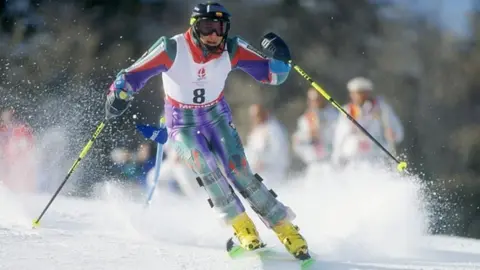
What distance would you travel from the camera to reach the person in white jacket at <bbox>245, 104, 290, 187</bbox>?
6461 mm

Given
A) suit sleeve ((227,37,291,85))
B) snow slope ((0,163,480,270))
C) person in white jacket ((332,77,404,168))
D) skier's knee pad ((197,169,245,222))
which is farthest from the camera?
person in white jacket ((332,77,404,168))

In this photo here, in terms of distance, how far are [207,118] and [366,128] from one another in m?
2.41

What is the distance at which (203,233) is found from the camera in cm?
433

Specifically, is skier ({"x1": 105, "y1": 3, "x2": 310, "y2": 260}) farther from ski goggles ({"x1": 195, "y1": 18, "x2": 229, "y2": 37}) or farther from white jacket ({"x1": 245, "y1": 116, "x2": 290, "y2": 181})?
white jacket ({"x1": 245, "y1": 116, "x2": 290, "y2": 181})

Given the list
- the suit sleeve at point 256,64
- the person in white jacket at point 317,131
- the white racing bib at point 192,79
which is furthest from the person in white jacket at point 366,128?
the white racing bib at point 192,79

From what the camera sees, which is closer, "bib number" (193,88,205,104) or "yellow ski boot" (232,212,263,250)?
"yellow ski boot" (232,212,263,250)

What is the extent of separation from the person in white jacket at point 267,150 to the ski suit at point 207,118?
271 centimetres

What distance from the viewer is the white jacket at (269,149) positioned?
21.2 ft

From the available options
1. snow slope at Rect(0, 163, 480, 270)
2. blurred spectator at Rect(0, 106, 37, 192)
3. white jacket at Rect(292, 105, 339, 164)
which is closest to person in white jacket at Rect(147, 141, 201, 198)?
snow slope at Rect(0, 163, 480, 270)

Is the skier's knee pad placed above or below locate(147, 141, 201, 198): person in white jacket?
below

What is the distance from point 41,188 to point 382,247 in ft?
14.6

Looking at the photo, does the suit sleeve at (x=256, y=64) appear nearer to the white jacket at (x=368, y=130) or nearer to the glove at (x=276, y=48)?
the glove at (x=276, y=48)

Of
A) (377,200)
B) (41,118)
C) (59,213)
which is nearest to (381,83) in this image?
(41,118)

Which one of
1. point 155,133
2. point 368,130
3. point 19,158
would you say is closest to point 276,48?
point 155,133
